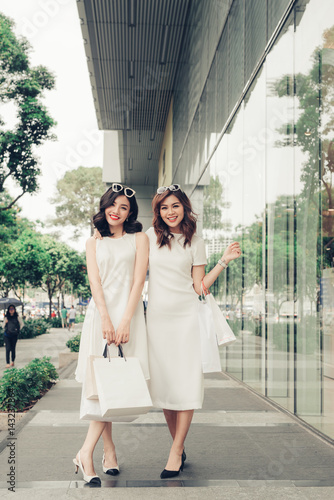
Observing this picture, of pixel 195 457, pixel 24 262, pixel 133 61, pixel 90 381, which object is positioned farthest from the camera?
pixel 24 262

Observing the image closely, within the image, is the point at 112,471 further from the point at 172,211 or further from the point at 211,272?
the point at 172,211

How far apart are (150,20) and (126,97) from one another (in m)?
6.69

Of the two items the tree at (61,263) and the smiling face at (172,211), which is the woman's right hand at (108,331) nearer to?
the smiling face at (172,211)

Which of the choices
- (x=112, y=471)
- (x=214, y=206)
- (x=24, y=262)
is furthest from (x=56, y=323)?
(x=112, y=471)

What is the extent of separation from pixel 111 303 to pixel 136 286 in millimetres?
193

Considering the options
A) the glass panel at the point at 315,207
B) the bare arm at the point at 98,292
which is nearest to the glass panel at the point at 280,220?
the glass panel at the point at 315,207

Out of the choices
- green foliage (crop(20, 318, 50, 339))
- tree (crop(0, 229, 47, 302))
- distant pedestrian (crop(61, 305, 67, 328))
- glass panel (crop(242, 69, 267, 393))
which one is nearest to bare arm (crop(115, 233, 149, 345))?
glass panel (crop(242, 69, 267, 393))

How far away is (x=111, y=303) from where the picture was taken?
12.6ft

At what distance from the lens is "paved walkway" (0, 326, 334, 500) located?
3.61m

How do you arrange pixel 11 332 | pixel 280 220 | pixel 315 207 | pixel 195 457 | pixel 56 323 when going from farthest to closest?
pixel 56 323
pixel 11 332
pixel 280 220
pixel 315 207
pixel 195 457

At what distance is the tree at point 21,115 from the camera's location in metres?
21.2

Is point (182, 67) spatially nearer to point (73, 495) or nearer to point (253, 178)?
point (253, 178)

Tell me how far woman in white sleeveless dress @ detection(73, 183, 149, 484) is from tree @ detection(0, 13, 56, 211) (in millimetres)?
17825

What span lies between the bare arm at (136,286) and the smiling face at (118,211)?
155mm
